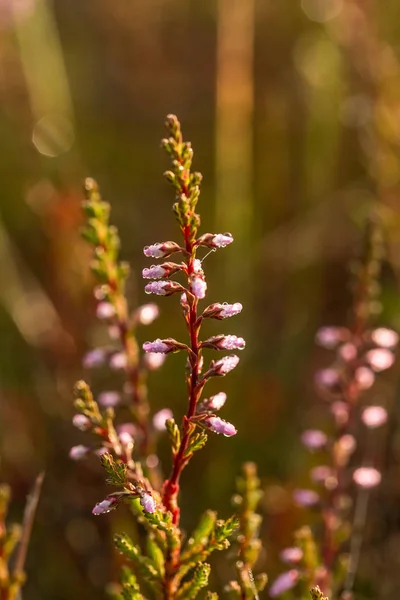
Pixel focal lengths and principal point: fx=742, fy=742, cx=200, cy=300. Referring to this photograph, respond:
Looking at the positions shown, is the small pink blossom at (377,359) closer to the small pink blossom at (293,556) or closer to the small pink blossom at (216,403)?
the small pink blossom at (293,556)

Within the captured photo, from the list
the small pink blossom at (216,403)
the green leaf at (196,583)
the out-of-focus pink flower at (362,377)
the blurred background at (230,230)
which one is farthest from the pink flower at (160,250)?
the blurred background at (230,230)

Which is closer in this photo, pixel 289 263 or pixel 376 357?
pixel 376 357

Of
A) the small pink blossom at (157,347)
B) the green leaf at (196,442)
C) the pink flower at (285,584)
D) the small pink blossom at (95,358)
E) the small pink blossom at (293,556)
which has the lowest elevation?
the pink flower at (285,584)

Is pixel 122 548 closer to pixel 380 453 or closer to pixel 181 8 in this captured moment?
pixel 380 453

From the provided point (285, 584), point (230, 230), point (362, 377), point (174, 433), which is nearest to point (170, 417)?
point (174, 433)

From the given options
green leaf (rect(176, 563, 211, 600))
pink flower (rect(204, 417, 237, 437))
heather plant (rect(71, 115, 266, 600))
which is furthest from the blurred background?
pink flower (rect(204, 417, 237, 437))

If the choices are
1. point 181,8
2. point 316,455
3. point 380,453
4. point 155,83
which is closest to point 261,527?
point 316,455

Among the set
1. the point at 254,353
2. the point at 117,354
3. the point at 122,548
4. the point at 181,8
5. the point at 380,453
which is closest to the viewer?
the point at 122,548
